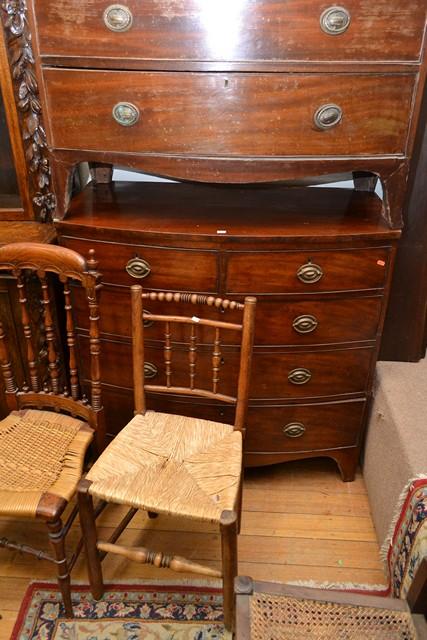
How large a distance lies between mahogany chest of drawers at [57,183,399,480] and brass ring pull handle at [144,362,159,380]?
0.01 meters

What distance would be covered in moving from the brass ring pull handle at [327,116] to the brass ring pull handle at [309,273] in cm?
45

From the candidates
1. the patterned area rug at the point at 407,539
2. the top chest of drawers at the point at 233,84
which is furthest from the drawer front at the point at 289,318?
the patterned area rug at the point at 407,539

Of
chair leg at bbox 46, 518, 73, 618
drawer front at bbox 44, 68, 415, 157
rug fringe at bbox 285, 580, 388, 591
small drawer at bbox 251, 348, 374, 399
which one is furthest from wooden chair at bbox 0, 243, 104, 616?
rug fringe at bbox 285, 580, 388, 591

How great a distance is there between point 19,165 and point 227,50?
95 centimetres

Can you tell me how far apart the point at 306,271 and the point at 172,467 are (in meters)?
0.80

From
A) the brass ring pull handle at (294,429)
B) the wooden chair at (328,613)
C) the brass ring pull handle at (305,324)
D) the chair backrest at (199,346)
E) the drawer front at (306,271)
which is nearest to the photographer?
the wooden chair at (328,613)

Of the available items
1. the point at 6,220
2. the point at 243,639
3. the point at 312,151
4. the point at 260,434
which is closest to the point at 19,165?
the point at 6,220

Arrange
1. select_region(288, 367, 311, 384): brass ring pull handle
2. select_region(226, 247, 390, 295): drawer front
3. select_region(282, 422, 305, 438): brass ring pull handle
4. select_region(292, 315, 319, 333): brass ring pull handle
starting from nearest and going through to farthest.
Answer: select_region(226, 247, 390, 295): drawer front, select_region(292, 315, 319, 333): brass ring pull handle, select_region(288, 367, 311, 384): brass ring pull handle, select_region(282, 422, 305, 438): brass ring pull handle


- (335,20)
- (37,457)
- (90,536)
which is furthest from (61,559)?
(335,20)

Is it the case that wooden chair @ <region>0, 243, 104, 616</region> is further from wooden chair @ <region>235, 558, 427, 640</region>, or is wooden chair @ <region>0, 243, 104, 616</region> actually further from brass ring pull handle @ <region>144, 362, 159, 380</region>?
wooden chair @ <region>235, 558, 427, 640</region>

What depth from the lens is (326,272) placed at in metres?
1.85

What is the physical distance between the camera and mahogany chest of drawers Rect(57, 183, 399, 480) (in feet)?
5.95

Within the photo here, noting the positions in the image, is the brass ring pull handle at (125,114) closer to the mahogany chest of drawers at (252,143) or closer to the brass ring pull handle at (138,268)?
the mahogany chest of drawers at (252,143)

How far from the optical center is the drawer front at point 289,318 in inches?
75.4
